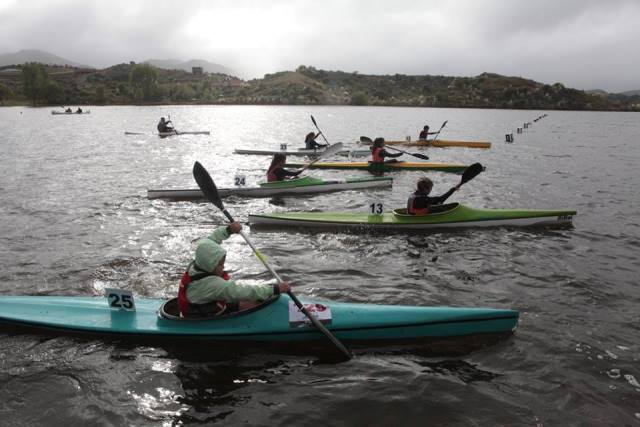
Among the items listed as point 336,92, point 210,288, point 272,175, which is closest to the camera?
point 210,288

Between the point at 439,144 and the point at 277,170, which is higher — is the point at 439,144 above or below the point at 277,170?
above

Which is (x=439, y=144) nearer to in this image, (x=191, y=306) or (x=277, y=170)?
(x=277, y=170)

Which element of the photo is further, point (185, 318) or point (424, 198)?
point (424, 198)

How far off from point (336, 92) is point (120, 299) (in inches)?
6752

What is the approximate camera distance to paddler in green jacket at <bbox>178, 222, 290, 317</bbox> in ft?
19.9

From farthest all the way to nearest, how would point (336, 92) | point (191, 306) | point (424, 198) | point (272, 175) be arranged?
point (336, 92) < point (272, 175) < point (424, 198) < point (191, 306)

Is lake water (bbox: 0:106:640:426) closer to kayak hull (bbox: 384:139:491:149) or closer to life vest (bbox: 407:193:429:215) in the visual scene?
life vest (bbox: 407:193:429:215)

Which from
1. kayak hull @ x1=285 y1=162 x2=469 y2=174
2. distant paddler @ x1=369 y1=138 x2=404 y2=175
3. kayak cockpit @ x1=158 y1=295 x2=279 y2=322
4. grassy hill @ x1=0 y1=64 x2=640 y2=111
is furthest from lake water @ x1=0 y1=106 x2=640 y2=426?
grassy hill @ x1=0 y1=64 x2=640 y2=111

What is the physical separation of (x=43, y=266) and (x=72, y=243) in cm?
157

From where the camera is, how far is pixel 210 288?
6.16 metres

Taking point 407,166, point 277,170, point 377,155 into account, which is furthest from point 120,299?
point 407,166

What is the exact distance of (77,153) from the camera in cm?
2878

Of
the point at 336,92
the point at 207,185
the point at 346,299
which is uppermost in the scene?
the point at 336,92

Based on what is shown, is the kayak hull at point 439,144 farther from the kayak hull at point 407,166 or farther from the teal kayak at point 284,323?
the teal kayak at point 284,323
